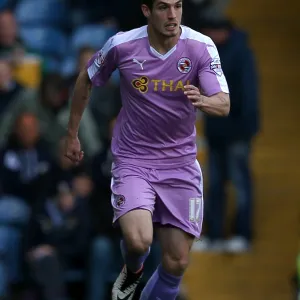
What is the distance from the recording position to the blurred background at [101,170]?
12406mm

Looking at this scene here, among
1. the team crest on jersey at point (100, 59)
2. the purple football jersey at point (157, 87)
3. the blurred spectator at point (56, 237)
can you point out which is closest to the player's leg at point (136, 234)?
the purple football jersey at point (157, 87)

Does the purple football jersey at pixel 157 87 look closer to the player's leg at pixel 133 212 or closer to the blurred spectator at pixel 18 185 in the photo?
the player's leg at pixel 133 212

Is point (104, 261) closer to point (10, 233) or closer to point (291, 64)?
point (10, 233)

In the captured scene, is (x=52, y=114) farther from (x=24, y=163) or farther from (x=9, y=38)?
(x=9, y=38)

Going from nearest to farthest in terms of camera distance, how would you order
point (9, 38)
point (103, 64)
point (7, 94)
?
point (103, 64) → point (7, 94) → point (9, 38)

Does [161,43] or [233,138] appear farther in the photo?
[233,138]

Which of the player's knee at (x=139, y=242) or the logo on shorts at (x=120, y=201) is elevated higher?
the logo on shorts at (x=120, y=201)

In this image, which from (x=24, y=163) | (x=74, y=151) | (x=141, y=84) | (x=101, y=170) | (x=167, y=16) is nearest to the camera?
(x=167, y=16)

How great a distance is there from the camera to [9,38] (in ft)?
44.0

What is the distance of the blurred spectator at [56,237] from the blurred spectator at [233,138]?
5.91ft

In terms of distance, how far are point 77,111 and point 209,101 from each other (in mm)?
1136

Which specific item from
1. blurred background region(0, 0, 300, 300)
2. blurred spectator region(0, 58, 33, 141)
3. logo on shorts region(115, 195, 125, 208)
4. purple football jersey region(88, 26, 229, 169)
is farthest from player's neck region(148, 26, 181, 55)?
blurred spectator region(0, 58, 33, 141)

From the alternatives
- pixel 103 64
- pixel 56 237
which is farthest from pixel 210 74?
pixel 56 237

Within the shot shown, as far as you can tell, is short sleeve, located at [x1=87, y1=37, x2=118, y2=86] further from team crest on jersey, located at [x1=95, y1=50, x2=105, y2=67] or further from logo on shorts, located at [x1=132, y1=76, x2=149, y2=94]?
logo on shorts, located at [x1=132, y1=76, x2=149, y2=94]
